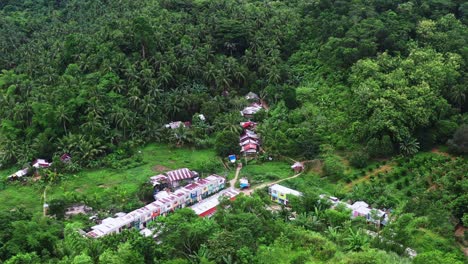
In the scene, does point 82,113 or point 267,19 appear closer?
point 82,113

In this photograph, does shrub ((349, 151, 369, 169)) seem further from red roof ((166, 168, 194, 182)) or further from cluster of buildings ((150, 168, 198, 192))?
red roof ((166, 168, 194, 182))

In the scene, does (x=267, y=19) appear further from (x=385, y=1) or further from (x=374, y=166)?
(x=374, y=166)

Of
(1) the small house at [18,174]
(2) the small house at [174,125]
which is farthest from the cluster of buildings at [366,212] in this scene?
(1) the small house at [18,174]

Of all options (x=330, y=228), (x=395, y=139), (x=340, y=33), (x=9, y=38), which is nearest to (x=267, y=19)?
(x=340, y=33)

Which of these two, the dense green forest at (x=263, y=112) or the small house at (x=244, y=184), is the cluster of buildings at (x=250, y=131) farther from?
the small house at (x=244, y=184)

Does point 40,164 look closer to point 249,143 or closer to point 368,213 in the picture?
point 249,143

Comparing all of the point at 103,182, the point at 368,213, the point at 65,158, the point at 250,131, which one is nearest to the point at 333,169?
the point at 368,213
